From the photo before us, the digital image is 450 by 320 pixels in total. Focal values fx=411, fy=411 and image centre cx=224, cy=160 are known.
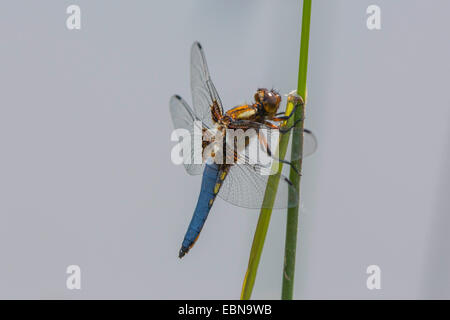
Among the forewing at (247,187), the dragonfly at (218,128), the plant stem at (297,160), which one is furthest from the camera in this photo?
the dragonfly at (218,128)

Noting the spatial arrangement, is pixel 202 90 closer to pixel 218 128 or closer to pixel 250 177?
pixel 218 128

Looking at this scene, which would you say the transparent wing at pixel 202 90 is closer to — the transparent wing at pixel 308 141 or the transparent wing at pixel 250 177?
the transparent wing at pixel 250 177

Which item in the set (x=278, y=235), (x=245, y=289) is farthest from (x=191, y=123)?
(x=278, y=235)

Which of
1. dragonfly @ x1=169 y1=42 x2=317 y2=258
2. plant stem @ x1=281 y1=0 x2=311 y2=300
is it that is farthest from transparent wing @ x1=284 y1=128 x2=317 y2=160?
dragonfly @ x1=169 y1=42 x2=317 y2=258

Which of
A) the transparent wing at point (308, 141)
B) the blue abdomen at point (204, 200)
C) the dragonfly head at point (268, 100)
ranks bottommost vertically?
the blue abdomen at point (204, 200)

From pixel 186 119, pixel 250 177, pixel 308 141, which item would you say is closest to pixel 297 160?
pixel 308 141

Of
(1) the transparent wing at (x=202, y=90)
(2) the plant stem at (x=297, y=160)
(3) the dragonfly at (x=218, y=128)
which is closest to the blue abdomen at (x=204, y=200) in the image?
(3) the dragonfly at (x=218, y=128)
